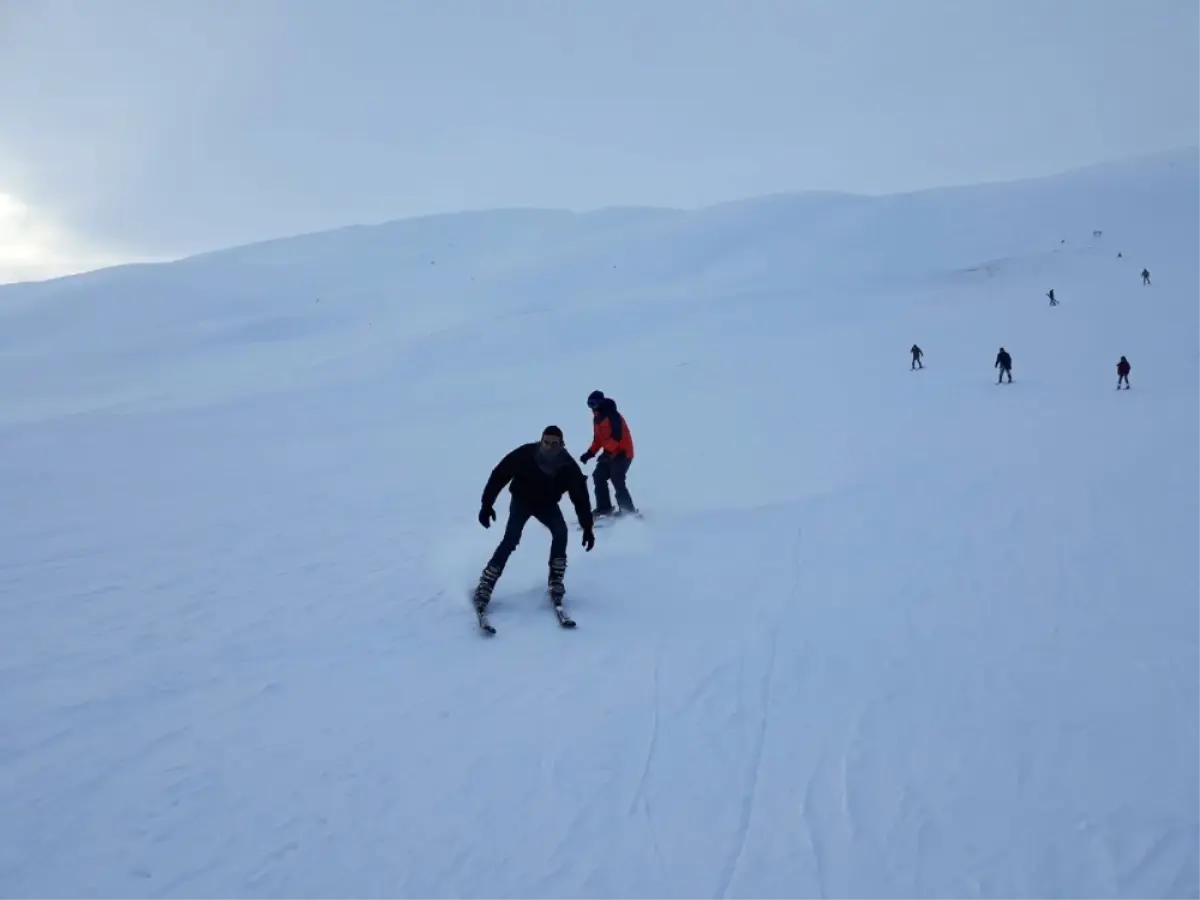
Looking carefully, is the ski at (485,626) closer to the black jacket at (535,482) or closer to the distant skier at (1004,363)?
the black jacket at (535,482)

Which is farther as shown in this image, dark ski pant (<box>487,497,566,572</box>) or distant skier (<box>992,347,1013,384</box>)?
distant skier (<box>992,347,1013,384</box>)

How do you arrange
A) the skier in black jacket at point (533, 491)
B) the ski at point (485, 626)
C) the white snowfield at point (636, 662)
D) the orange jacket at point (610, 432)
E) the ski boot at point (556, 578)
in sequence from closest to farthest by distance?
the white snowfield at point (636, 662) < the ski at point (485, 626) < the skier in black jacket at point (533, 491) < the ski boot at point (556, 578) < the orange jacket at point (610, 432)

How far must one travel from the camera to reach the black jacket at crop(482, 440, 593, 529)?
644cm

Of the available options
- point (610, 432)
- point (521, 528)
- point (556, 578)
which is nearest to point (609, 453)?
point (610, 432)

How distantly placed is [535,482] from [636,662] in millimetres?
1693

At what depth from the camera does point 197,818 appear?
12.7ft

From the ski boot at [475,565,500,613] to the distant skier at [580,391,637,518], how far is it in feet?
9.31

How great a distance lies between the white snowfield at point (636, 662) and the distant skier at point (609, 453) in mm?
570

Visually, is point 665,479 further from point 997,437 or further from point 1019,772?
point 1019,772

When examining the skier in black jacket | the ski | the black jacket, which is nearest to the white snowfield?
the ski

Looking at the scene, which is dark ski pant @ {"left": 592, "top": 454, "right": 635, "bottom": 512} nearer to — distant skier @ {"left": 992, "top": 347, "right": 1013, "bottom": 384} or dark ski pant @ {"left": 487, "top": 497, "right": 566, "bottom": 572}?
dark ski pant @ {"left": 487, "top": 497, "right": 566, "bottom": 572}

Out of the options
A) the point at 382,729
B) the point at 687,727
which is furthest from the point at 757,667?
the point at 382,729

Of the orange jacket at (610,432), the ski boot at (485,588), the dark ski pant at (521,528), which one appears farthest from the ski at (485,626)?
the orange jacket at (610,432)

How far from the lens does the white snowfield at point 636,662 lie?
12.0 feet
